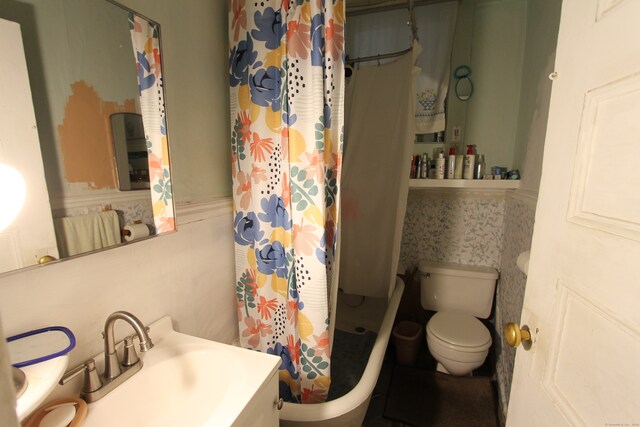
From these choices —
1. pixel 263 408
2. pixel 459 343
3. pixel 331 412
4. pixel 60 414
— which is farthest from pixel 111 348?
pixel 459 343

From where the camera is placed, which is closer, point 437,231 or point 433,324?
point 433,324

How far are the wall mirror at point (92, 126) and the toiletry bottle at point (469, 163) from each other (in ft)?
5.90

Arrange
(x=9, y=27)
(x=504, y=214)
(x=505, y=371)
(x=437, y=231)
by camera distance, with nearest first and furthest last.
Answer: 1. (x=9, y=27)
2. (x=505, y=371)
3. (x=504, y=214)
4. (x=437, y=231)

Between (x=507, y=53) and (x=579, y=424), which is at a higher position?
(x=507, y=53)

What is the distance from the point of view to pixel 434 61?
1.96 m

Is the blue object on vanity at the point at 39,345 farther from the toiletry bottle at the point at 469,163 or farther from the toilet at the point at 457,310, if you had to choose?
the toiletry bottle at the point at 469,163

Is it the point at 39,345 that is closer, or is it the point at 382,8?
the point at 39,345

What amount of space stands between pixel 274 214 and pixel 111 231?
21.6 inches

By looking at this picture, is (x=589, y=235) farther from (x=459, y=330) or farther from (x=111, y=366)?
(x=459, y=330)

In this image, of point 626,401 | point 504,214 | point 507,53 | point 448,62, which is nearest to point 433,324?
point 504,214

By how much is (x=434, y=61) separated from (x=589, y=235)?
72.1 inches

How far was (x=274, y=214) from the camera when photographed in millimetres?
1174

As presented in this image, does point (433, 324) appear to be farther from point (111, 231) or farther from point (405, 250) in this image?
point (111, 231)

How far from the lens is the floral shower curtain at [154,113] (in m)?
0.88
